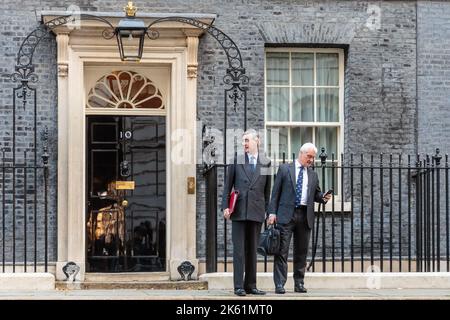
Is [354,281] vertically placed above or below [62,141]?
below

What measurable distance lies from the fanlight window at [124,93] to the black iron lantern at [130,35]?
0.66 meters

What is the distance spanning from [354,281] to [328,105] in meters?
3.61

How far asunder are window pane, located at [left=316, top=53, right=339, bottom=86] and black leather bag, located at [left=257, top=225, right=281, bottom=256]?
176 inches

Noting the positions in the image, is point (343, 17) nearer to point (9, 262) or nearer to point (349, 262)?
point (349, 262)

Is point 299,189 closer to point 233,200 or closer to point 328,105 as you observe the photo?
point 233,200

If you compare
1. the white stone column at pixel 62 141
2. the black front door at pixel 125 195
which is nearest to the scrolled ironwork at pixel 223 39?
the white stone column at pixel 62 141

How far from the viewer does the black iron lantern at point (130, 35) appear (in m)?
15.6

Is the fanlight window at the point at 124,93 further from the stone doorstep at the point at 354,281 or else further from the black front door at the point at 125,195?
the stone doorstep at the point at 354,281

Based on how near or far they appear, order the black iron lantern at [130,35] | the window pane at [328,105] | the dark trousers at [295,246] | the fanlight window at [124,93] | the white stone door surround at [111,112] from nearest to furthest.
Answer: the dark trousers at [295,246] < the black iron lantern at [130,35] < the white stone door surround at [111,112] < the fanlight window at [124,93] < the window pane at [328,105]

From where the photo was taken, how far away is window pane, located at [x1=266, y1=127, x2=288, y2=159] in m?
17.5

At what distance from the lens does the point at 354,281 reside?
14.9 meters

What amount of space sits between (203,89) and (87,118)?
1761 millimetres

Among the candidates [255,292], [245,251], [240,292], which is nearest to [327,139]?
[245,251]

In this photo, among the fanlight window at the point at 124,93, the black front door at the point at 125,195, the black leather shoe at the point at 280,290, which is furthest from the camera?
the fanlight window at the point at 124,93
